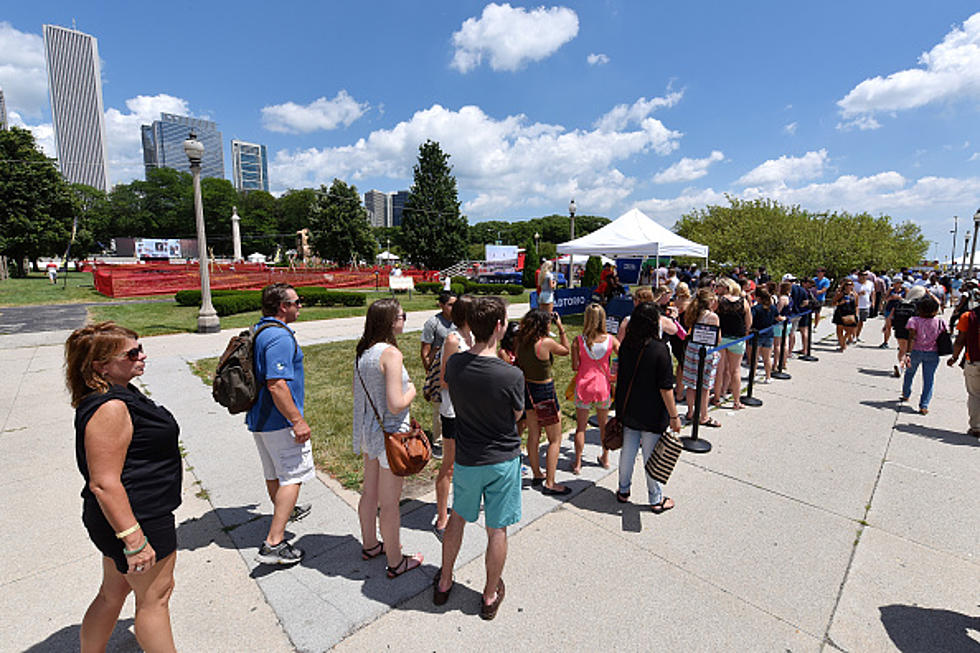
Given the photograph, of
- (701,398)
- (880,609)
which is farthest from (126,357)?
(701,398)

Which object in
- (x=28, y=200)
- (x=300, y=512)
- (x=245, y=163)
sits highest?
(x=245, y=163)

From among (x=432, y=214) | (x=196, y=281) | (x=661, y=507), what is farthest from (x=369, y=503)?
(x=432, y=214)

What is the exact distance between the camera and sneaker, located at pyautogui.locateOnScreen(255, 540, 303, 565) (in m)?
3.02

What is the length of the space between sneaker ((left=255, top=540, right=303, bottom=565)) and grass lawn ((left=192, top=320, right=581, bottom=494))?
1045 millimetres

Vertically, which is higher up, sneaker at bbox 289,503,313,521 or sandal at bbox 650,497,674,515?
sneaker at bbox 289,503,313,521

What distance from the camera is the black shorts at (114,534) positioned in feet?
6.06

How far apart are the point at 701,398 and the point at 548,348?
2.94 meters

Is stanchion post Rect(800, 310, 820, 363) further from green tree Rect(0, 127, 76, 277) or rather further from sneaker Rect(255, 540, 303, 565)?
green tree Rect(0, 127, 76, 277)

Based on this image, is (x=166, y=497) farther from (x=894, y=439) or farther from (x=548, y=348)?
(x=894, y=439)

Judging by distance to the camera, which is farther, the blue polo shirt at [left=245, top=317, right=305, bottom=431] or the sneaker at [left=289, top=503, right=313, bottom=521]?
the sneaker at [left=289, top=503, right=313, bottom=521]

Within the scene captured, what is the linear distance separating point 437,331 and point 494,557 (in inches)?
97.9

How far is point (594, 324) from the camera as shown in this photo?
421cm

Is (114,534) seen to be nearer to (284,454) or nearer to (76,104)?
(284,454)

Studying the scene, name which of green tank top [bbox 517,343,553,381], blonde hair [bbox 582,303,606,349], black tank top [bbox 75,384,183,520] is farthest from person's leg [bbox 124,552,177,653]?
blonde hair [bbox 582,303,606,349]
